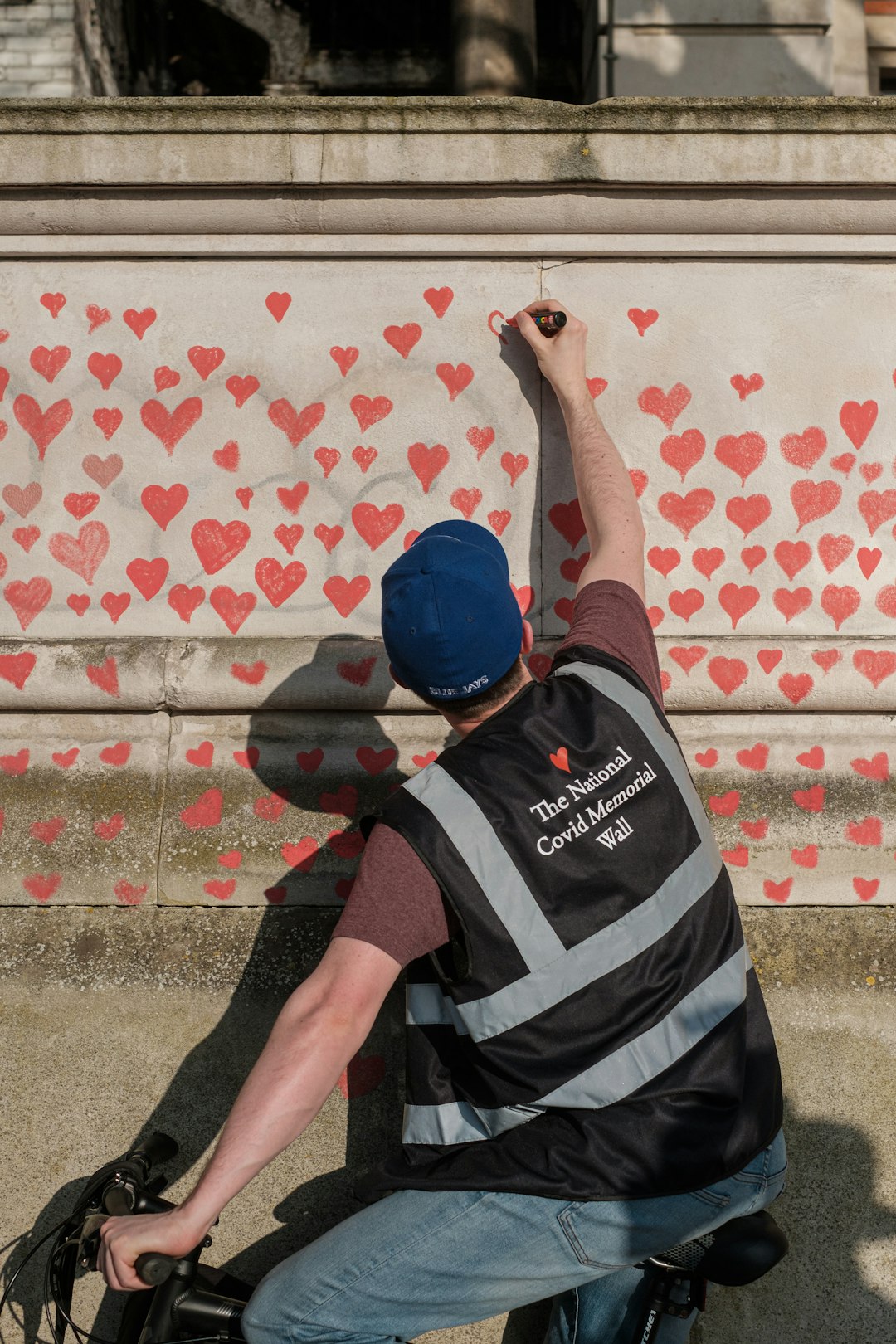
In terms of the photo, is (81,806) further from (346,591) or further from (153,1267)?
(153,1267)

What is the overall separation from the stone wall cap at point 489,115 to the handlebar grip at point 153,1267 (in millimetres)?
2575

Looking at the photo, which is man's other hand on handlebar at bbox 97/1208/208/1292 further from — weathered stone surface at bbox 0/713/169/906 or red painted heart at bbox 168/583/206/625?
red painted heart at bbox 168/583/206/625

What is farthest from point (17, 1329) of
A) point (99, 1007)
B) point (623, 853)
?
point (623, 853)

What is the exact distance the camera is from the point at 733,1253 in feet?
6.48

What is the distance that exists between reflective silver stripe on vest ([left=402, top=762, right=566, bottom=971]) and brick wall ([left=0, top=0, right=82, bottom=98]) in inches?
305

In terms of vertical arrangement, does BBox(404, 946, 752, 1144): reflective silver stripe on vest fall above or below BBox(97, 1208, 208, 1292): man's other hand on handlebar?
above

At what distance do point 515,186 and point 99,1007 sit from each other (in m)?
2.39

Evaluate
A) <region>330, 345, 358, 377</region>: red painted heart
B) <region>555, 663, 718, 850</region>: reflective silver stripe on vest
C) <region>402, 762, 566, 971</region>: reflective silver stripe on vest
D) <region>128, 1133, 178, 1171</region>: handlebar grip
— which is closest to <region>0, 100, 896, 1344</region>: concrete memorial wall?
<region>330, 345, 358, 377</region>: red painted heart

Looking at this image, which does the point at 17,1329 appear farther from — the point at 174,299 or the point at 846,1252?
the point at 174,299

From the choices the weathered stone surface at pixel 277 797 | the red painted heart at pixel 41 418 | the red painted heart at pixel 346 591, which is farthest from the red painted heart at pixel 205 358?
the weathered stone surface at pixel 277 797

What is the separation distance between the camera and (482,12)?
7945 millimetres

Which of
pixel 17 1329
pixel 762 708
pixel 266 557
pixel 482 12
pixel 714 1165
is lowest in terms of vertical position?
pixel 17 1329

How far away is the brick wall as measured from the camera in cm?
754

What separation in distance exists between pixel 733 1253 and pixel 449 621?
1307mm
